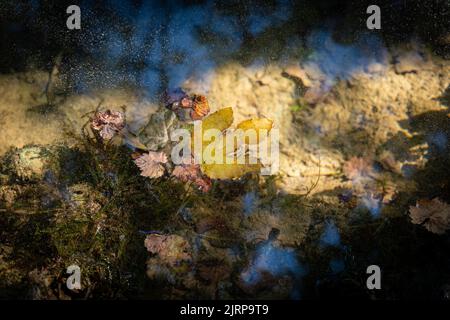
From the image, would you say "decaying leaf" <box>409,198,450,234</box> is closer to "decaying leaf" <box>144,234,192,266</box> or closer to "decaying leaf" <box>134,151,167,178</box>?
"decaying leaf" <box>144,234,192,266</box>

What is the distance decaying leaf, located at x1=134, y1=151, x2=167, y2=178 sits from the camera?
295cm

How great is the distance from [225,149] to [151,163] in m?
0.67

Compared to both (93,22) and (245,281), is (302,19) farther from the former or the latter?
(245,281)

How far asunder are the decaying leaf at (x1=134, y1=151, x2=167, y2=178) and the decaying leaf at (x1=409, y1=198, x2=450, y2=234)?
217 cm

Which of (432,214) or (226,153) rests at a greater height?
(226,153)

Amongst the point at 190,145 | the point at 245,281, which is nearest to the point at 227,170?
the point at 190,145

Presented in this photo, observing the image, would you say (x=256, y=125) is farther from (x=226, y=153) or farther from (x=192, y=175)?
(x=192, y=175)

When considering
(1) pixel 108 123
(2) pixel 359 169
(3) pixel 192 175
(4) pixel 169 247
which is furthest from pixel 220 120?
(2) pixel 359 169

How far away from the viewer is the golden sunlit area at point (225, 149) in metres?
2.87

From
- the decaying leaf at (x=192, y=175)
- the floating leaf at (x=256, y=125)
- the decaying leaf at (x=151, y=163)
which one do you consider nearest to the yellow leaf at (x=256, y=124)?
the floating leaf at (x=256, y=125)

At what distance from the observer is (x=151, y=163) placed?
9.80ft

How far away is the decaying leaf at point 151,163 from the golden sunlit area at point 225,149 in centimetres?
1

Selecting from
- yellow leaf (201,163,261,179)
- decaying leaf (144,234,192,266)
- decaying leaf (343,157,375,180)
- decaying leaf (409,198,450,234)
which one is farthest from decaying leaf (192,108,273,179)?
decaying leaf (409,198,450,234)

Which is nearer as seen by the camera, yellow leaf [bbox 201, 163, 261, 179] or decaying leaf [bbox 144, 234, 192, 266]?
decaying leaf [bbox 144, 234, 192, 266]
